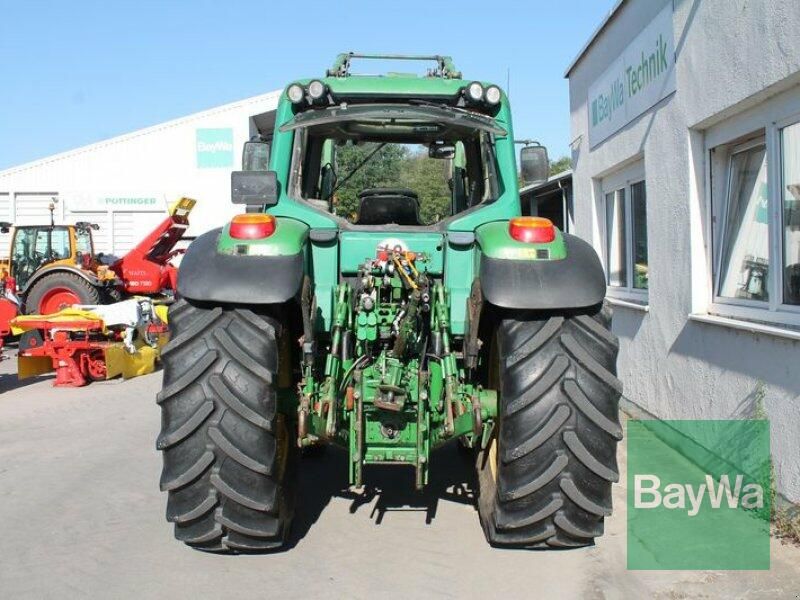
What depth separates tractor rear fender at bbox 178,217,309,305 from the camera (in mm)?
3561

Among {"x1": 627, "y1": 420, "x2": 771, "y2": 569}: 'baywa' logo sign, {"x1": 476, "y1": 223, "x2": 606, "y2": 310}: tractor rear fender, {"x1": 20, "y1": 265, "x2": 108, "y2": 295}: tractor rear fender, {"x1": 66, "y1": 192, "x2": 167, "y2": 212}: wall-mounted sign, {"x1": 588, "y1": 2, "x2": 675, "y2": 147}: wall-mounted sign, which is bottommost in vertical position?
{"x1": 627, "y1": 420, "x2": 771, "y2": 569}: 'baywa' logo sign

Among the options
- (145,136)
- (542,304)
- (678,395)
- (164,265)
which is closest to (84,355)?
(164,265)

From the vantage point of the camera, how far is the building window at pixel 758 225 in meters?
4.72

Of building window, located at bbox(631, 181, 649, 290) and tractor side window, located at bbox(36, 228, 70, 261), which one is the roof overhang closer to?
building window, located at bbox(631, 181, 649, 290)

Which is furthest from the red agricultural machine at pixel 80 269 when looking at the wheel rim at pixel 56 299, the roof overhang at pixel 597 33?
the roof overhang at pixel 597 33

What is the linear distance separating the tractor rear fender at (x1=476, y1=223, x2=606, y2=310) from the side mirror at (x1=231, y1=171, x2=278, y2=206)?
1221 millimetres

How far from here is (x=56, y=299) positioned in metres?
14.2

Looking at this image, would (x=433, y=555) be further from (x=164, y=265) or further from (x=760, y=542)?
(x=164, y=265)

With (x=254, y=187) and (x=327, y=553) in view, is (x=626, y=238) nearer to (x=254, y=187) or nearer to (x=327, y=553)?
(x=254, y=187)

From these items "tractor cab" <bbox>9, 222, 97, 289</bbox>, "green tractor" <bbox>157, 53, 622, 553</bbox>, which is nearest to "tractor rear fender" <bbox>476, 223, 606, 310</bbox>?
"green tractor" <bbox>157, 53, 622, 553</bbox>

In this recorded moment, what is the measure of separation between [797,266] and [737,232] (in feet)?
3.45

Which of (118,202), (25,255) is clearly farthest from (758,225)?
(118,202)

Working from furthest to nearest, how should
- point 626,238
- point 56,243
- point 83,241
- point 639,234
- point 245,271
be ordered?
point 83,241
point 56,243
point 626,238
point 639,234
point 245,271

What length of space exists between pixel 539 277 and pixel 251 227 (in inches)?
52.6
